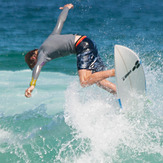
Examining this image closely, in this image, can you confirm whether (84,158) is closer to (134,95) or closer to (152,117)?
(134,95)

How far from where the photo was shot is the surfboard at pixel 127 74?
5230mm

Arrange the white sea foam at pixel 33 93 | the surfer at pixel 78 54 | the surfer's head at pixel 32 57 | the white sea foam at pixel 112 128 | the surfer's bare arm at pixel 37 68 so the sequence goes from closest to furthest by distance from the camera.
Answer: the surfer's bare arm at pixel 37 68 → the white sea foam at pixel 112 128 → the surfer at pixel 78 54 → the surfer's head at pixel 32 57 → the white sea foam at pixel 33 93

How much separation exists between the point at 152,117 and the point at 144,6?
794 inches

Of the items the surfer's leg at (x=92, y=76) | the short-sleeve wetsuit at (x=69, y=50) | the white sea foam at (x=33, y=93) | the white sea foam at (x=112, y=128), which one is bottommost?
the white sea foam at (x=33, y=93)

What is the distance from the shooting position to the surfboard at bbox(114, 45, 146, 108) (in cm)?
523

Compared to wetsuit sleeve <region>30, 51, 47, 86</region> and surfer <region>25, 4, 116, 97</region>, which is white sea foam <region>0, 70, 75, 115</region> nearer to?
surfer <region>25, 4, 116, 97</region>

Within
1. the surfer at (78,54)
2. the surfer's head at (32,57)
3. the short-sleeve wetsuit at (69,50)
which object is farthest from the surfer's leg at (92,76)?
the surfer's head at (32,57)

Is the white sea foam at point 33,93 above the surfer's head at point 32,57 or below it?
below

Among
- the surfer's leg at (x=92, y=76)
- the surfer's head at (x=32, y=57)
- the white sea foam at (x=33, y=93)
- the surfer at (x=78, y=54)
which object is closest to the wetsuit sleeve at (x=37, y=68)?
the surfer at (x=78, y=54)

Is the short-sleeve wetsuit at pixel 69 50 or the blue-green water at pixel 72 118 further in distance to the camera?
the short-sleeve wetsuit at pixel 69 50

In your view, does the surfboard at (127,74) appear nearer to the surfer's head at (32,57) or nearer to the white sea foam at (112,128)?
the white sea foam at (112,128)

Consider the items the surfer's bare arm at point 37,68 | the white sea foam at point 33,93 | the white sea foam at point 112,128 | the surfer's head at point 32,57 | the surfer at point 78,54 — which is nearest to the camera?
the surfer's bare arm at point 37,68

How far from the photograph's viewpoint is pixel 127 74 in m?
5.43

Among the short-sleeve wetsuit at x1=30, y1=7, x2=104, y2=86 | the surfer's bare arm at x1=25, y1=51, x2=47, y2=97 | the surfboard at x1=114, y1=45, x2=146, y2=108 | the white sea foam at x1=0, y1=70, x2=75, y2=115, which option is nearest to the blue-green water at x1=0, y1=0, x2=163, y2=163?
the white sea foam at x1=0, y1=70, x2=75, y2=115
